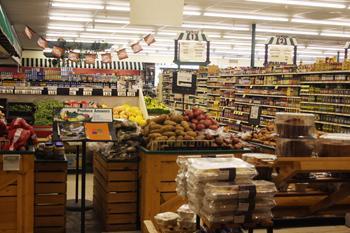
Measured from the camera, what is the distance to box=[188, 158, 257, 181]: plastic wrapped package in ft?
7.66

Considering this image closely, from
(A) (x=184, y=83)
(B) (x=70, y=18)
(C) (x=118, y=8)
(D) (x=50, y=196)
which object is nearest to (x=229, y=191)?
(D) (x=50, y=196)

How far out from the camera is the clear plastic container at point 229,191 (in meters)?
2.24

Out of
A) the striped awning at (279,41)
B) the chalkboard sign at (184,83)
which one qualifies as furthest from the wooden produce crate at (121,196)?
the striped awning at (279,41)

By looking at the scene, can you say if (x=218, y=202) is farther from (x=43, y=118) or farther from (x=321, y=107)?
(x=321, y=107)

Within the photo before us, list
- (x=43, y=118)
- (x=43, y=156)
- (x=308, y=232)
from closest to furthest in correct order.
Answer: (x=308, y=232) < (x=43, y=156) < (x=43, y=118)

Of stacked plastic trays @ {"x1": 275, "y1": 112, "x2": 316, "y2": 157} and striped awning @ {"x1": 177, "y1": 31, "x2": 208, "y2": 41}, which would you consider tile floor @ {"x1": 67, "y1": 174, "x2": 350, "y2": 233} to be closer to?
stacked plastic trays @ {"x1": 275, "y1": 112, "x2": 316, "y2": 157}

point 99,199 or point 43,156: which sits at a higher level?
point 43,156

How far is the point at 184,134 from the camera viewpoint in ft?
17.5

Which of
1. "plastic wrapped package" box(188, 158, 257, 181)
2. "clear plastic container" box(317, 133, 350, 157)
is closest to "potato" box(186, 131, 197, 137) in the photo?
"clear plastic container" box(317, 133, 350, 157)

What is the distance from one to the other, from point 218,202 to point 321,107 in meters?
8.68

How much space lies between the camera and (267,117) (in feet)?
42.7

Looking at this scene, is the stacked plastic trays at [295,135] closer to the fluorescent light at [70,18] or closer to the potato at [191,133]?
the potato at [191,133]

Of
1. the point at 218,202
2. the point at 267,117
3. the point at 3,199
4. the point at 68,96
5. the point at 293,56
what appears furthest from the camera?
the point at 293,56

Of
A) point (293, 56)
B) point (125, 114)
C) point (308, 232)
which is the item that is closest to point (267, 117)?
point (293, 56)
